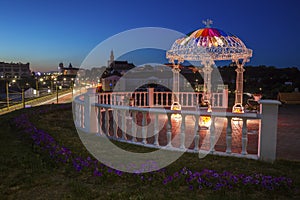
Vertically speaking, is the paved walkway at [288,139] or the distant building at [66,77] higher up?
the distant building at [66,77]

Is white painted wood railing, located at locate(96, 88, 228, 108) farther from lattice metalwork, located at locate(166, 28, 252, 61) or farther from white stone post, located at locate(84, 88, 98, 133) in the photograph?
white stone post, located at locate(84, 88, 98, 133)

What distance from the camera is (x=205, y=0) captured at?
2570 cm

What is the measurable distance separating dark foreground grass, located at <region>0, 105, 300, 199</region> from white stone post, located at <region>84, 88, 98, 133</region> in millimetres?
1240

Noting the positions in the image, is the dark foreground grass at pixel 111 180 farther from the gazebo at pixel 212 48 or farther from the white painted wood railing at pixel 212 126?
the gazebo at pixel 212 48

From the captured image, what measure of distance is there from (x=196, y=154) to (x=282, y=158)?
5.01 feet

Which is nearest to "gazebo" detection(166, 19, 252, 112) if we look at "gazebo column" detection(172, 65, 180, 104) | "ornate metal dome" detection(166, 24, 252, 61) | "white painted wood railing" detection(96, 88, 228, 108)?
"ornate metal dome" detection(166, 24, 252, 61)

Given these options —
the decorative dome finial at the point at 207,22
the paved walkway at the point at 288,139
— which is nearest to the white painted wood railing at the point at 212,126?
the paved walkway at the point at 288,139

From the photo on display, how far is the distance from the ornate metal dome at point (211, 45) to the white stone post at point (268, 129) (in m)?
5.10

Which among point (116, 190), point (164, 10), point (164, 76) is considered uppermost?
point (164, 10)

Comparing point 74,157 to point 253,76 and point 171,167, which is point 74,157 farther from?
point 253,76

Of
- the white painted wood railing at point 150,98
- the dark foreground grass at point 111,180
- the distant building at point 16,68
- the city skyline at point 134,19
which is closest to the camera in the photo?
the dark foreground grass at point 111,180

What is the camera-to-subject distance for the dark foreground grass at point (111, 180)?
3.11 m

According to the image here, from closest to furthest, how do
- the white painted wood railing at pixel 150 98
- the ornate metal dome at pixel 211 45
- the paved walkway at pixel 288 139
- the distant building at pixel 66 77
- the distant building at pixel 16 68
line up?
the paved walkway at pixel 288 139, the ornate metal dome at pixel 211 45, the white painted wood railing at pixel 150 98, the distant building at pixel 66 77, the distant building at pixel 16 68

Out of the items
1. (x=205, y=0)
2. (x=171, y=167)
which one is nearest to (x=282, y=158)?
(x=171, y=167)
